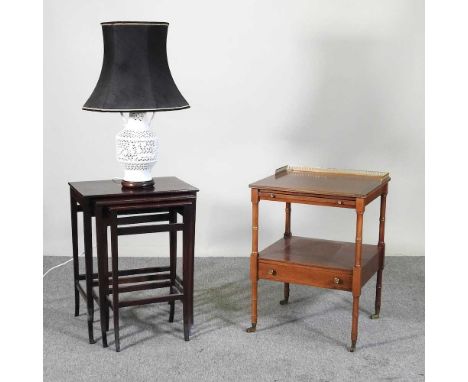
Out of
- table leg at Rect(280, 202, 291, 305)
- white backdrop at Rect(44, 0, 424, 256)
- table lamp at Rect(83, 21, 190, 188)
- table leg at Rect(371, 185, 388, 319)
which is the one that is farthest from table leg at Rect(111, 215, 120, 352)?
white backdrop at Rect(44, 0, 424, 256)

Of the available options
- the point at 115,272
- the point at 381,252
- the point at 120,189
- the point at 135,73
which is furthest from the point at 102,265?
the point at 381,252

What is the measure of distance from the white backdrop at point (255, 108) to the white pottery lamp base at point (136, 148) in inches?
53.6

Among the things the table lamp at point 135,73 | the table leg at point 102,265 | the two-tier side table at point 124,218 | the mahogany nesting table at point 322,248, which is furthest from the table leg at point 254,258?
the table leg at point 102,265

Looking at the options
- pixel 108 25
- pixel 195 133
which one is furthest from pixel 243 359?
pixel 195 133

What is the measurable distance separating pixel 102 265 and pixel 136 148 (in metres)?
0.52

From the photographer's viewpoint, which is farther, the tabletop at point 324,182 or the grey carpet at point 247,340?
the tabletop at point 324,182

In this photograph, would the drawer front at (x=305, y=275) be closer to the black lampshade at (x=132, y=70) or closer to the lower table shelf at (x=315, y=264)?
the lower table shelf at (x=315, y=264)

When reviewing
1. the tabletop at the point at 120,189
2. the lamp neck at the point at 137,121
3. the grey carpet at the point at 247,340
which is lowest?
the grey carpet at the point at 247,340

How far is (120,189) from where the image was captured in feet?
9.76

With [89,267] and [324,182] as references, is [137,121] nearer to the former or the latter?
[89,267]

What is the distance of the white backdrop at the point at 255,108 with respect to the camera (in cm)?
425

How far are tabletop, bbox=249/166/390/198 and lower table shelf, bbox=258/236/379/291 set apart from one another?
1.09 feet

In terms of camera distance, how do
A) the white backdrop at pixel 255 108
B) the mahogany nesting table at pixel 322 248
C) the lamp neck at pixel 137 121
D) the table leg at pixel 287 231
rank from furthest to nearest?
the white backdrop at pixel 255 108 < the table leg at pixel 287 231 < the lamp neck at pixel 137 121 < the mahogany nesting table at pixel 322 248
